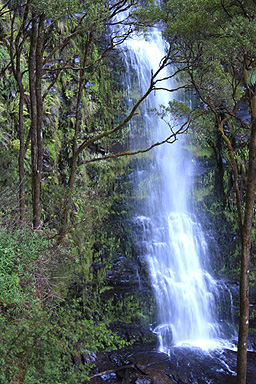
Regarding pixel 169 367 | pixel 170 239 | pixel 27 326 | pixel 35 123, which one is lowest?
pixel 169 367

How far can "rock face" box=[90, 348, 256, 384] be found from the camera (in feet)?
27.4

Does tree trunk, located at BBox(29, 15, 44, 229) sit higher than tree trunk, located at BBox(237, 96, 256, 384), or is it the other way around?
tree trunk, located at BBox(29, 15, 44, 229)

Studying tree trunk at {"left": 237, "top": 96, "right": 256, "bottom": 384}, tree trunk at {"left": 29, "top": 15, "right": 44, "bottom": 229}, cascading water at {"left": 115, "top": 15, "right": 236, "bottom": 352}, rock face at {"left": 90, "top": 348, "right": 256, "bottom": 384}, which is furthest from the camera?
cascading water at {"left": 115, "top": 15, "right": 236, "bottom": 352}

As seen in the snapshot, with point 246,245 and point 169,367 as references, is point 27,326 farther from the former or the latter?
point 169,367

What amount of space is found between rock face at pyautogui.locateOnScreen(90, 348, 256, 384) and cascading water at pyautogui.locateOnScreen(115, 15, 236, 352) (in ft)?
2.52

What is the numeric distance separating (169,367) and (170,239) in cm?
496

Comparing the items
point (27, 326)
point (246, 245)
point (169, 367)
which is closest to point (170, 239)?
point (169, 367)

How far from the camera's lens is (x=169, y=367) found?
8.96 meters

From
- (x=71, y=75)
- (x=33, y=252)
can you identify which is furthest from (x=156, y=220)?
(x=33, y=252)

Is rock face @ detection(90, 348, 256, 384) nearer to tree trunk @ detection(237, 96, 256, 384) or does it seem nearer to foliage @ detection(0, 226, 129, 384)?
tree trunk @ detection(237, 96, 256, 384)

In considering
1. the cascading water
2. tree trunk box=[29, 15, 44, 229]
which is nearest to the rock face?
the cascading water

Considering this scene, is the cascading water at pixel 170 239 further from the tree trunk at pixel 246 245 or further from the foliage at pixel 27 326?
the foliage at pixel 27 326

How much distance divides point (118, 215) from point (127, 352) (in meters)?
4.99

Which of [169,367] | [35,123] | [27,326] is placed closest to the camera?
[27,326]
